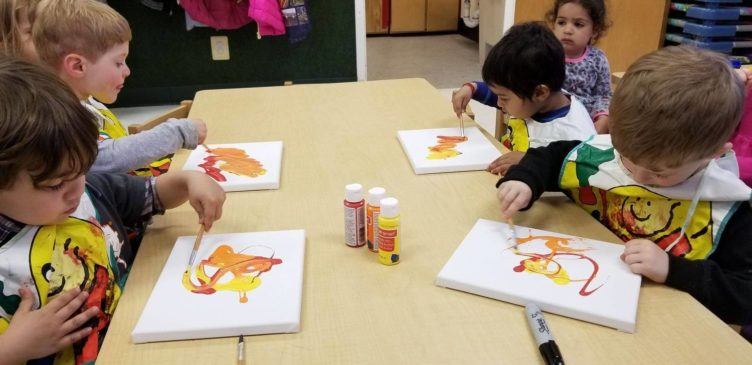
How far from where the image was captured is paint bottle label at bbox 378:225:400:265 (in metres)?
0.78

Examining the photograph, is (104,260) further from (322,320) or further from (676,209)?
(676,209)

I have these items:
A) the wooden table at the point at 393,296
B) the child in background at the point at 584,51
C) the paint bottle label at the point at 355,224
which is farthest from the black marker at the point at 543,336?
the child in background at the point at 584,51

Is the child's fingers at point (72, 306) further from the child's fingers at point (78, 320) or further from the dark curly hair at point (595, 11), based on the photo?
the dark curly hair at point (595, 11)

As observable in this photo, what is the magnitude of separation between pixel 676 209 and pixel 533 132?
48 centimetres

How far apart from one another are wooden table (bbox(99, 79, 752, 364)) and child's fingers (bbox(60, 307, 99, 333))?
0.15ft

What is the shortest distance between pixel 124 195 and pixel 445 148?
Answer: 0.67 m

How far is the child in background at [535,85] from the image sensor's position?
49.4 inches

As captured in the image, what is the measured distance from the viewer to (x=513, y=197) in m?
0.93

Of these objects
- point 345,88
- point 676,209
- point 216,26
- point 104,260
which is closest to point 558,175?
point 676,209

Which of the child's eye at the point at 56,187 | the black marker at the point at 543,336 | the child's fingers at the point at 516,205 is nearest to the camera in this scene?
the black marker at the point at 543,336

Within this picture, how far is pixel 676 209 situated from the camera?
89cm

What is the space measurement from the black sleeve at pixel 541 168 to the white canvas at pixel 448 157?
0.45 feet

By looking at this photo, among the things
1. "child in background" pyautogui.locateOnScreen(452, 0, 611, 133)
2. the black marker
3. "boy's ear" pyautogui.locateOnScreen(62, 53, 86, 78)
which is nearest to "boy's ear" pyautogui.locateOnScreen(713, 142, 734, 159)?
the black marker

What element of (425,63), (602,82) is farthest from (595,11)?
(425,63)
